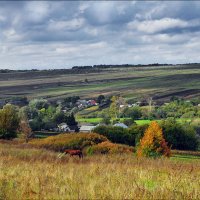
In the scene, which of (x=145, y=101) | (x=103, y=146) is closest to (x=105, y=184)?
(x=103, y=146)

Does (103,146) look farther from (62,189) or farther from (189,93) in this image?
(189,93)

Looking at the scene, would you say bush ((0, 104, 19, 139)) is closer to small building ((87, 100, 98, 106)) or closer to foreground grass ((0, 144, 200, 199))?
foreground grass ((0, 144, 200, 199))

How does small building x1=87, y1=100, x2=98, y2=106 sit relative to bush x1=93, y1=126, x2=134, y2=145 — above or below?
below

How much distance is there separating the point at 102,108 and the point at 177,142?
251 ft

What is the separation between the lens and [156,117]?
12788 centimetres

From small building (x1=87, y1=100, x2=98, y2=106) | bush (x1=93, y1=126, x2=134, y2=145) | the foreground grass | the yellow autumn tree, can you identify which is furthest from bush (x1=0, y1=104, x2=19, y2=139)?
small building (x1=87, y1=100, x2=98, y2=106)

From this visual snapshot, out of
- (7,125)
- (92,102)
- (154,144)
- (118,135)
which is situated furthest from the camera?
(92,102)

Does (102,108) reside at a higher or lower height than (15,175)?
lower

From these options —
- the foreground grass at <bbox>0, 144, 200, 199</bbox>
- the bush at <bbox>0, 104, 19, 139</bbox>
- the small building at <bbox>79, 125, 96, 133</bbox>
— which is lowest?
the small building at <bbox>79, 125, 96, 133</bbox>

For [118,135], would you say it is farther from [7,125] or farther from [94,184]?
[94,184]

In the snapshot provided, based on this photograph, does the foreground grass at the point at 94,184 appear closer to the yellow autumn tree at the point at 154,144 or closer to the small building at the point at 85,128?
the yellow autumn tree at the point at 154,144

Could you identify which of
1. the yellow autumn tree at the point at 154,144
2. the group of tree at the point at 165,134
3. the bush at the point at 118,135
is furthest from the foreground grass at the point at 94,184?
the bush at the point at 118,135

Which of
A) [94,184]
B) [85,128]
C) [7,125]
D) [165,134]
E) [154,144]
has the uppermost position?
[94,184]

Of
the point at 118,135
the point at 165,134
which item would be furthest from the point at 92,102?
the point at 118,135
